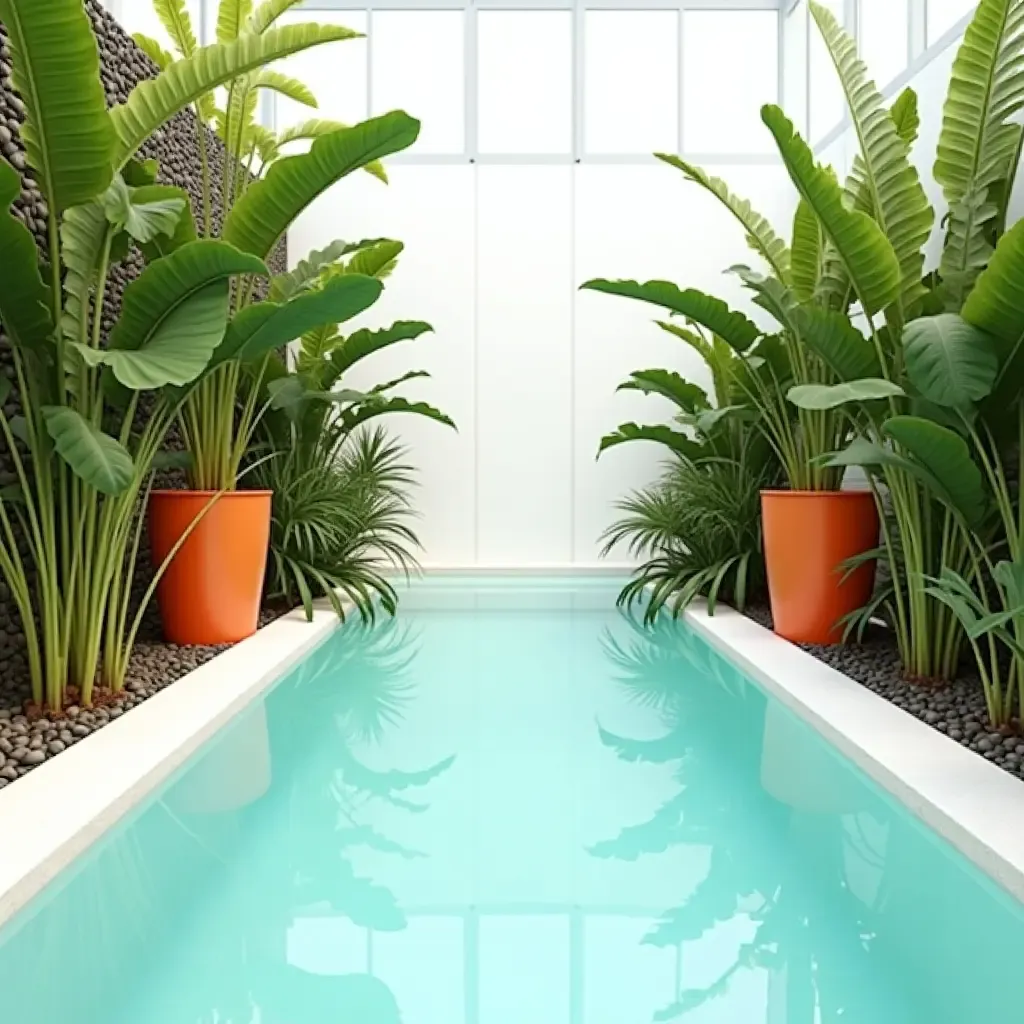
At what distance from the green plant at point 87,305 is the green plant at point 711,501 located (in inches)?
86.7

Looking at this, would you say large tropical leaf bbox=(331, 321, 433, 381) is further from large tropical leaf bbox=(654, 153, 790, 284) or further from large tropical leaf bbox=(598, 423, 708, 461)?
large tropical leaf bbox=(654, 153, 790, 284)

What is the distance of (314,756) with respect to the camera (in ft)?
7.72

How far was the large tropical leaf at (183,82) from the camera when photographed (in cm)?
234

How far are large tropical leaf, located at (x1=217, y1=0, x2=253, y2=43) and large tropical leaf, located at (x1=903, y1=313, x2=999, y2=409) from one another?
9.78ft

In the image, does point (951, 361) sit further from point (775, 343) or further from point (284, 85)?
point (284, 85)

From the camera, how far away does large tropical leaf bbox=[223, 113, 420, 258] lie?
8.38ft

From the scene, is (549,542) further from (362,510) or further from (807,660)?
(807,660)

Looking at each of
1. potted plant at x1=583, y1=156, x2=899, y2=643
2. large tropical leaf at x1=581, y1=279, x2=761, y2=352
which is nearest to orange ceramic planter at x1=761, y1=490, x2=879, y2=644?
potted plant at x1=583, y1=156, x2=899, y2=643

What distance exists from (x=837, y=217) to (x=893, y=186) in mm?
396

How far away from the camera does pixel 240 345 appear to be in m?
2.75

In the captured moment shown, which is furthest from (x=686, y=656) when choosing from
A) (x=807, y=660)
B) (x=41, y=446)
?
(x=41, y=446)

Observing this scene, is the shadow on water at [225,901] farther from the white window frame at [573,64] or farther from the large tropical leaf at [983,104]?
the white window frame at [573,64]

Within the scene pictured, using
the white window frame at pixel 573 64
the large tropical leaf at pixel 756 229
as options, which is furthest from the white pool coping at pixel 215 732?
the white window frame at pixel 573 64

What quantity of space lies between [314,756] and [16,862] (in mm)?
892
